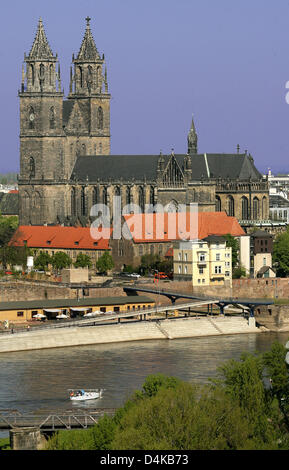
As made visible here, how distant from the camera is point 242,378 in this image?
70188 millimetres

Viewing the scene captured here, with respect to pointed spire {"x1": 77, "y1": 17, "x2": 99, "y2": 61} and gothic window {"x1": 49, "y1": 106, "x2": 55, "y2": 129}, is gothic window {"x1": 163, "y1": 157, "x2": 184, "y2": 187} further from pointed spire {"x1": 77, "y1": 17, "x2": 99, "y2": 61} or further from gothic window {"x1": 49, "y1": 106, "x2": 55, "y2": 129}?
pointed spire {"x1": 77, "y1": 17, "x2": 99, "y2": 61}

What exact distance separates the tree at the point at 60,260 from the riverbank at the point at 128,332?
88.0 feet

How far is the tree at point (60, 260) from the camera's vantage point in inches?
5640

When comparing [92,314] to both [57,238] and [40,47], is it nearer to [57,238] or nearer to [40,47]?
[57,238]

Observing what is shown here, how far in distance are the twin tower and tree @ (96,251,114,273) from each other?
20.6m

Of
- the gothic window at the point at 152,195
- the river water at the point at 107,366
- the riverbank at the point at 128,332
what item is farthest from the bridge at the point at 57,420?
the gothic window at the point at 152,195

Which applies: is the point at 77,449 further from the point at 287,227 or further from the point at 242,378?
the point at 287,227

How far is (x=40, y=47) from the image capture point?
159 metres

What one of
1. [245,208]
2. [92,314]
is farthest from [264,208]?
[92,314]

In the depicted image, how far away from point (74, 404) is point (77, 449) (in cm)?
2191

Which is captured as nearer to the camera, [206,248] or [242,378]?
[242,378]

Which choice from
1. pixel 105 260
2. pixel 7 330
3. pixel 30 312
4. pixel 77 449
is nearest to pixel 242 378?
pixel 77 449

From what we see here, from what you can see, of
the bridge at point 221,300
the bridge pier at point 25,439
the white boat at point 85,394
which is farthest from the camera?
the bridge at point 221,300

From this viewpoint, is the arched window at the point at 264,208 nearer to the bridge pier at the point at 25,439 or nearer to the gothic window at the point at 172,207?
the gothic window at the point at 172,207
